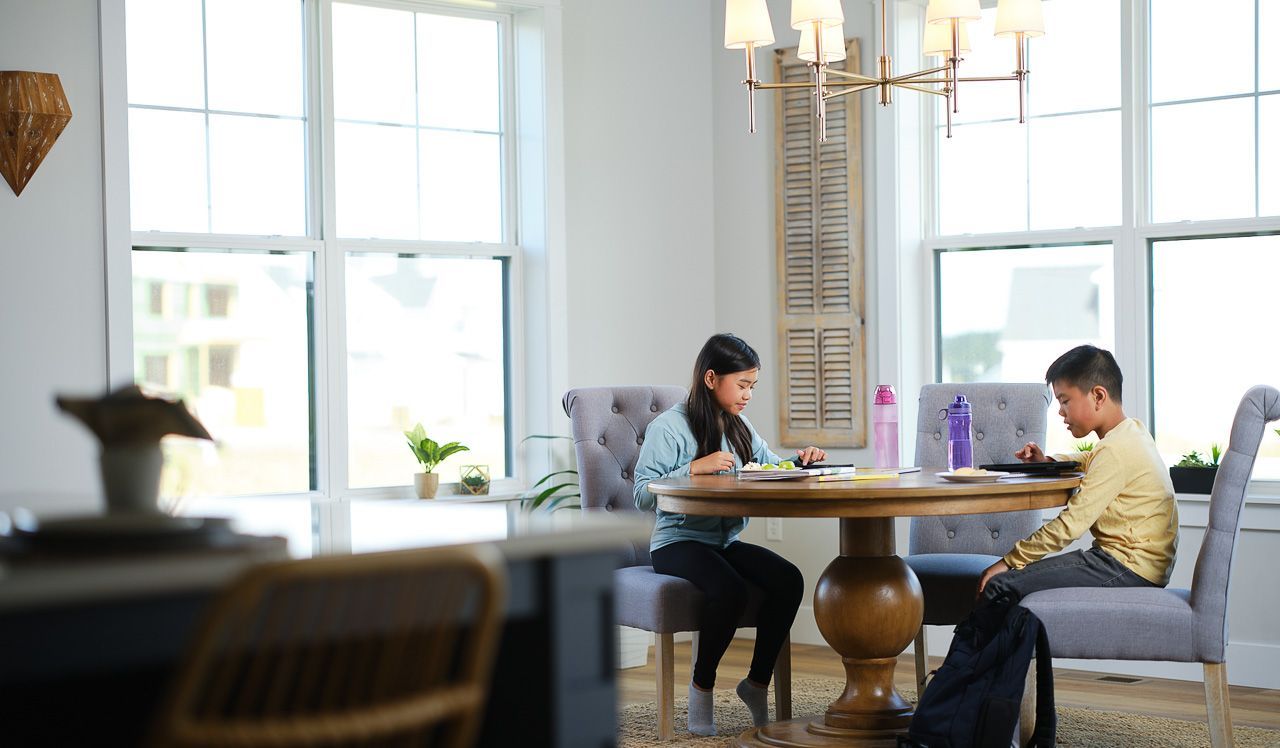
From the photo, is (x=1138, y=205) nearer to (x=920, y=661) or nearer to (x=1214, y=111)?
(x=1214, y=111)

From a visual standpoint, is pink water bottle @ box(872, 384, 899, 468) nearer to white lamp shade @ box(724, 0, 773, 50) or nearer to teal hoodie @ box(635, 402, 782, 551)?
teal hoodie @ box(635, 402, 782, 551)

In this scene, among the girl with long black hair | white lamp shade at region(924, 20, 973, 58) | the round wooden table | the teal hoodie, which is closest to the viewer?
the round wooden table

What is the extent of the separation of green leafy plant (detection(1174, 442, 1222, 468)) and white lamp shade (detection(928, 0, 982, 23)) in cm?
187

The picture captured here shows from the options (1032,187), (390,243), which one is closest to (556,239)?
(390,243)

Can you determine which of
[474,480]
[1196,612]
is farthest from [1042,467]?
[474,480]

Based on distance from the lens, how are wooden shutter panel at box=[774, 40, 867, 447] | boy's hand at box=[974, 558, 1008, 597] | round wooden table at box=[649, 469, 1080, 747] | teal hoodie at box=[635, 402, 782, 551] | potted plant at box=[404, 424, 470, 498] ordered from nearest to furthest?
round wooden table at box=[649, 469, 1080, 747], boy's hand at box=[974, 558, 1008, 597], teal hoodie at box=[635, 402, 782, 551], potted plant at box=[404, 424, 470, 498], wooden shutter panel at box=[774, 40, 867, 447]

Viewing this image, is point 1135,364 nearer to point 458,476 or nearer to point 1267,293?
point 1267,293

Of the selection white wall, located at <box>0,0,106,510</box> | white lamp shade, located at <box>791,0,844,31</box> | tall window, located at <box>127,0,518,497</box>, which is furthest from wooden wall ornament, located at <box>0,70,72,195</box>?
white lamp shade, located at <box>791,0,844,31</box>

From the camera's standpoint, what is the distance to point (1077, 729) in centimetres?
353

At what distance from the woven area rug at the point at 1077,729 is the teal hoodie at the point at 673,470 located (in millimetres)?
508

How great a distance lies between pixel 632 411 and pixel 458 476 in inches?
37.2

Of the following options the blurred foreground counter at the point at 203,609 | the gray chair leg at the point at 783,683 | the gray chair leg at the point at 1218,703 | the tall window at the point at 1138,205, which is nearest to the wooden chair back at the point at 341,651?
the blurred foreground counter at the point at 203,609

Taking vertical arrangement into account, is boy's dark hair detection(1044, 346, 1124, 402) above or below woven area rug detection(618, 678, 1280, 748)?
above

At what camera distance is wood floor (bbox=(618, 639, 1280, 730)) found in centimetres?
374
